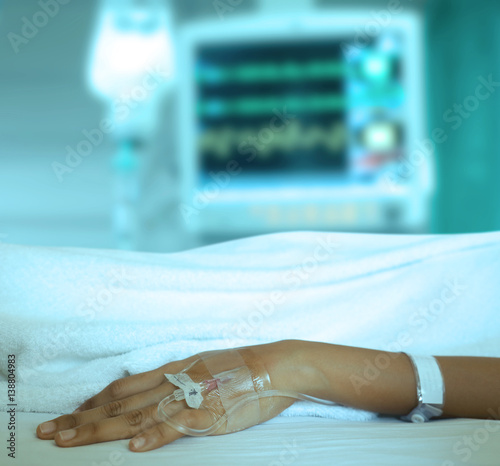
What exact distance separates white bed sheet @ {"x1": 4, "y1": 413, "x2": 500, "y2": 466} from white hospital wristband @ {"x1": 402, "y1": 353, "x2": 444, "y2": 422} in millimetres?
31

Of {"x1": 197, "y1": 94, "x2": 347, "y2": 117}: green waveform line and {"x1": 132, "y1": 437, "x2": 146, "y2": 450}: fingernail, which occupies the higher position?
{"x1": 197, "y1": 94, "x2": 347, "y2": 117}: green waveform line

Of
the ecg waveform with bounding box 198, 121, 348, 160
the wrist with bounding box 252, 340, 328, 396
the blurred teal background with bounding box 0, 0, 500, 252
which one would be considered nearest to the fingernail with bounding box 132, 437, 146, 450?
the wrist with bounding box 252, 340, 328, 396

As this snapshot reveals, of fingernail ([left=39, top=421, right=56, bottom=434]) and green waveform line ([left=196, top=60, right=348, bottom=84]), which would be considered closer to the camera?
fingernail ([left=39, top=421, right=56, bottom=434])

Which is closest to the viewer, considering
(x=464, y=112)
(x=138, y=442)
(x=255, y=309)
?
(x=138, y=442)

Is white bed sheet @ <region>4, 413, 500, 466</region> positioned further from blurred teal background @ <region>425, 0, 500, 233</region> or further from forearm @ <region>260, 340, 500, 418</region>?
blurred teal background @ <region>425, 0, 500, 233</region>

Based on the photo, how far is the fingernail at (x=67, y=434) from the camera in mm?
511

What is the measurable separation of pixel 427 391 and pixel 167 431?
11.9 inches

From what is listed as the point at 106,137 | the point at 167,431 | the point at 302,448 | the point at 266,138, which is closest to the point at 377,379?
the point at 302,448

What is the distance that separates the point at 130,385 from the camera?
60cm

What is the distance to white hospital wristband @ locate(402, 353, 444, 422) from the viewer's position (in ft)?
2.04

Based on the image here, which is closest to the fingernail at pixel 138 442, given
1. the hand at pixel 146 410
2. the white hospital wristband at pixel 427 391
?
the hand at pixel 146 410

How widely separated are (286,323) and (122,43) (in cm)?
258

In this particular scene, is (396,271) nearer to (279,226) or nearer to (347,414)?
(347,414)

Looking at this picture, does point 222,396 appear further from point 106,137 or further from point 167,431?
point 106,137
